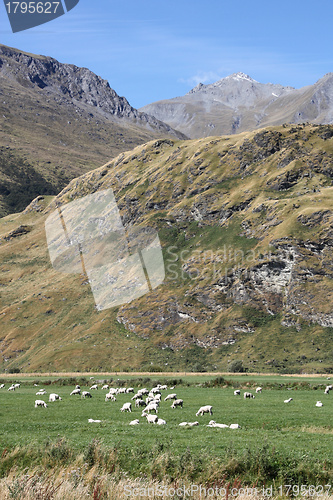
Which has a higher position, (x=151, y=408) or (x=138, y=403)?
(x=151, y=408)

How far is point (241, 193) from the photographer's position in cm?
16762

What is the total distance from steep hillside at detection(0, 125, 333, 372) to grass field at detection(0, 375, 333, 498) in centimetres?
7337

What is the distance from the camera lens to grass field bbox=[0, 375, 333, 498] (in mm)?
A: 19609

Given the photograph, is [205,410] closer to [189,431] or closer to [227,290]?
[189,431]

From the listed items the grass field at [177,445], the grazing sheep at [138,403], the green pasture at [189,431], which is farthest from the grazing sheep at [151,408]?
Result: the grazing sheep at [138,403]

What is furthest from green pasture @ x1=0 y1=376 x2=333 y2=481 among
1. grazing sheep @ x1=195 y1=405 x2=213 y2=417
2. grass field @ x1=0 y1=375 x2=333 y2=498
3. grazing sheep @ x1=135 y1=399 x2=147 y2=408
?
grazing sheep @ x1=195 y1=405 x2=213 y2=417

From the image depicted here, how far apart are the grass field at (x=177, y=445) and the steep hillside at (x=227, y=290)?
73374 millimetres

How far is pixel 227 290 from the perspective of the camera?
13600 centimetres

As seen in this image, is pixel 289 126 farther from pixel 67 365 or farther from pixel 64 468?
pixel 64 468

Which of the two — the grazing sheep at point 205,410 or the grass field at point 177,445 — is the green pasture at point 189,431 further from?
the grazing sheep at point 205,410

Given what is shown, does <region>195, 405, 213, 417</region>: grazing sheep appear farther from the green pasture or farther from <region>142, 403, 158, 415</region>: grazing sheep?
<region>142, 403, 158, 415</region>: grazing sheep

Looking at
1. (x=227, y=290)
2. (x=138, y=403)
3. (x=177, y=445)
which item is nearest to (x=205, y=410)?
(x=138, y=403)

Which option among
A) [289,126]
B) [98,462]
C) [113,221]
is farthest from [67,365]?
[289,126]

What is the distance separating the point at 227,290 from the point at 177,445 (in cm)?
11431
